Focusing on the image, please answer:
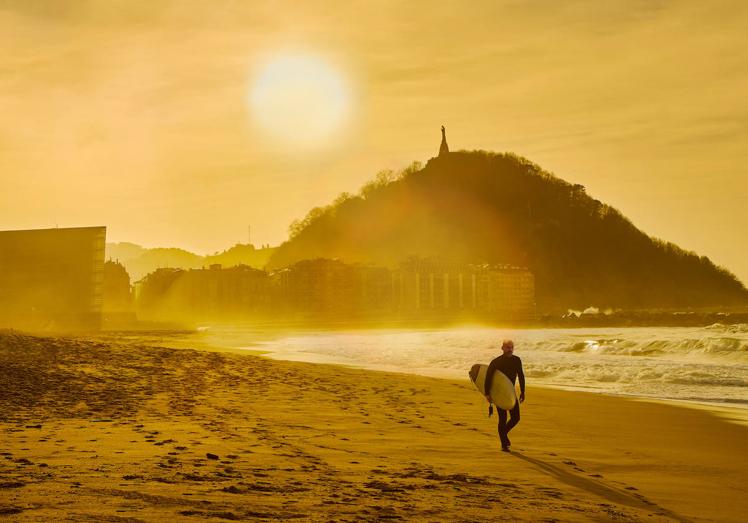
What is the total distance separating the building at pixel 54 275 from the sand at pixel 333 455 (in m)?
50.3

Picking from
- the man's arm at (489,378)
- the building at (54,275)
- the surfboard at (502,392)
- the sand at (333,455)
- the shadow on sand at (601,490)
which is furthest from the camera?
the building at (54,275)

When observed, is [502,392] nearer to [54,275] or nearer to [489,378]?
[489,378]

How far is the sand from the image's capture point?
24.1 feet

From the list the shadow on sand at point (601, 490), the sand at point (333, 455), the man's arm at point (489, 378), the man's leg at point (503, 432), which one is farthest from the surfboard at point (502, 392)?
the shadow on sand at point (601, 490)

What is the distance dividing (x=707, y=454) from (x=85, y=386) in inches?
516

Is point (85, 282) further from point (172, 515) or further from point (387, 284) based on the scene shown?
point (387, 284)

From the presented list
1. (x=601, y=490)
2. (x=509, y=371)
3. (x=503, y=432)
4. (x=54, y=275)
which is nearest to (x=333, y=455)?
(x=503, y=432)

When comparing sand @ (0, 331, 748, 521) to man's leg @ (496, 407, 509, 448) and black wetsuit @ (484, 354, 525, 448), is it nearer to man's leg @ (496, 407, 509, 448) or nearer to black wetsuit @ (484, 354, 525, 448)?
man's leg @ (496, 407, 509, 448)

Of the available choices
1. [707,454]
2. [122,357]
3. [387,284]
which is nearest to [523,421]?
[707,454]

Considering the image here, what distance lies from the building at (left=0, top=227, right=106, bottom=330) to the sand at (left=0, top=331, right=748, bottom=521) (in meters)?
50.3

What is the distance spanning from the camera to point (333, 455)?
34.6 feet

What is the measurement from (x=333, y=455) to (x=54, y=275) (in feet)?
214

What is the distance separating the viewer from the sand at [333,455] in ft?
→ 24.1

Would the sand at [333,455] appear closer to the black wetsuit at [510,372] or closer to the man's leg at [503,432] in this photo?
the man's leg at [503,432]
